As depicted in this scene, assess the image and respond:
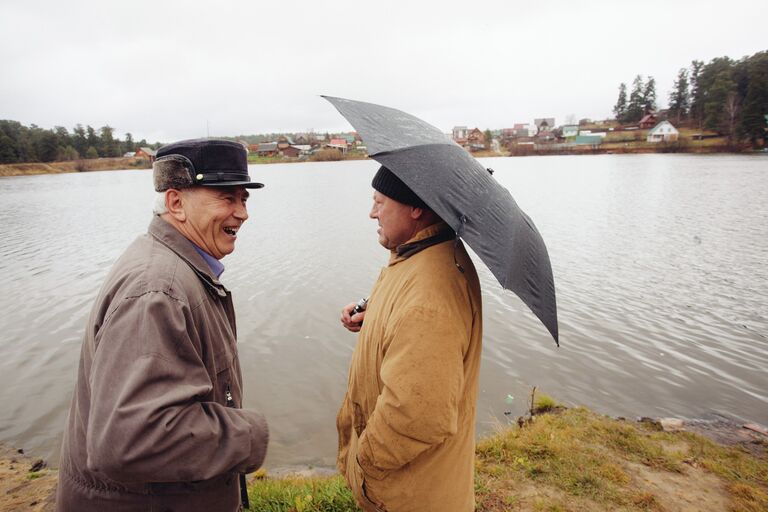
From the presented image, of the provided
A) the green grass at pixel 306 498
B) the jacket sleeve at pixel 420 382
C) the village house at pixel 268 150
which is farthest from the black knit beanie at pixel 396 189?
the village house at pixel 268 150

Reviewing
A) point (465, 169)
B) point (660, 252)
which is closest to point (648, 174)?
point (660, 252)

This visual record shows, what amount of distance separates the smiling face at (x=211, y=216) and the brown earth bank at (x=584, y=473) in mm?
2454

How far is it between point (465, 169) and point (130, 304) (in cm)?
158

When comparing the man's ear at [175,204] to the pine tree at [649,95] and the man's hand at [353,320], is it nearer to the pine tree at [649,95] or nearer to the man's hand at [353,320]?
the man's hand at [353,320]

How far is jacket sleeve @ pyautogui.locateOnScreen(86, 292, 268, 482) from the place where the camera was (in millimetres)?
1379

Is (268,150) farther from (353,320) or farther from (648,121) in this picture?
(353,320)

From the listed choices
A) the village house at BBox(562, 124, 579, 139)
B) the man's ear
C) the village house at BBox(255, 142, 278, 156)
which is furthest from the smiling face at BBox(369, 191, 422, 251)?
the village house at BBox(562, 124, 579, 139)

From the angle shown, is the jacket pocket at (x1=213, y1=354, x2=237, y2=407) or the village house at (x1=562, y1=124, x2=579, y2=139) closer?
the jacket pocket at (x1=213, y1=354, x2=237, y2=407)

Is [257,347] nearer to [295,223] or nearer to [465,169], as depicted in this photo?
[465,169]

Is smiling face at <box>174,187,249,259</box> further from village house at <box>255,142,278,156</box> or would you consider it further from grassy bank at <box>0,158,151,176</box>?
village house at <box>255,142,278,156</box>

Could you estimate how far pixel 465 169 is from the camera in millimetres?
2006

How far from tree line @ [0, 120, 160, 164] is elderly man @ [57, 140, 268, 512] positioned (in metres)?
110

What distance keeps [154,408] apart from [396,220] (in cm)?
141

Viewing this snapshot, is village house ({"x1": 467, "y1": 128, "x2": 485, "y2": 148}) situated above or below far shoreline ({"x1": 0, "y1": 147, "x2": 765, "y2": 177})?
above
